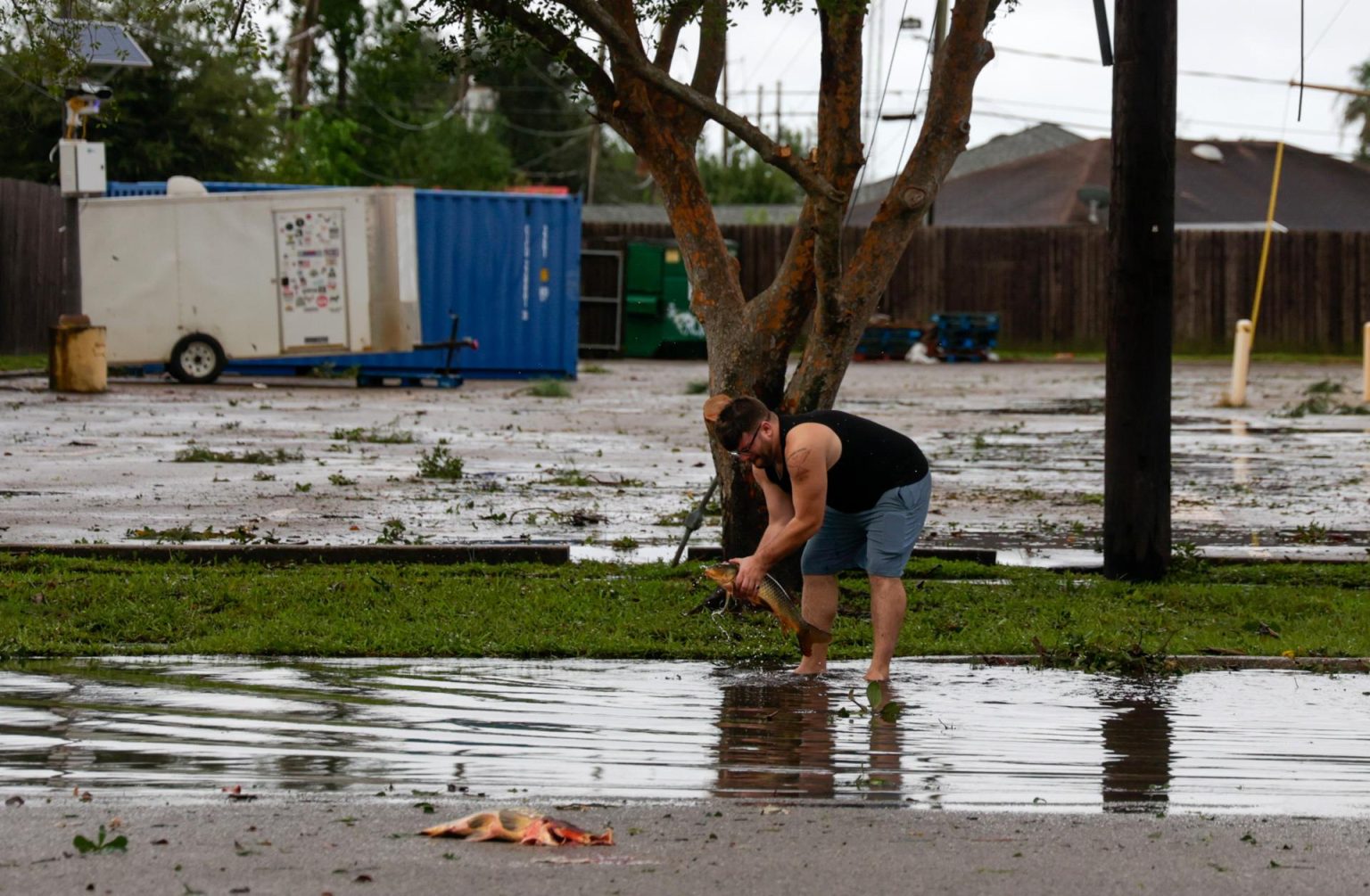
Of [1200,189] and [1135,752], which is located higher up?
[1200,189]

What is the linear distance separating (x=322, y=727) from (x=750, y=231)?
34.1m

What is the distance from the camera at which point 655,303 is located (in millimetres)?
37375

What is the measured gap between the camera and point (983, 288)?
40.1m

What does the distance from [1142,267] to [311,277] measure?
1877 cm

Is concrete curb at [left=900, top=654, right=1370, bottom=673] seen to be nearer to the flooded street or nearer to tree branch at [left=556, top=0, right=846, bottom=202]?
tree branch at [left=556, top=0, right=846, bottom=202]

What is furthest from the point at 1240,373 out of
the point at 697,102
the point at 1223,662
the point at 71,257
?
the point at 697,102

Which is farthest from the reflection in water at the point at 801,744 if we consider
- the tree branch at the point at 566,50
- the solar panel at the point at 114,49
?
the solar panel at the point at 114,49

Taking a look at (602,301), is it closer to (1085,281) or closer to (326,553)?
(1085,281)

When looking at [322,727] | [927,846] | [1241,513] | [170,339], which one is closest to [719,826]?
[927,846]

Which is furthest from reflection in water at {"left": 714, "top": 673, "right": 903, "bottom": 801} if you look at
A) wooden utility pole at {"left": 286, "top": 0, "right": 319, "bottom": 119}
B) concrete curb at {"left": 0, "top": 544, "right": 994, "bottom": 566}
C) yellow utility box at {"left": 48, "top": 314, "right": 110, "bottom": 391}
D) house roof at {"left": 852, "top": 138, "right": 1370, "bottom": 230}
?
house roof at {"left": 852, "top": 138, "right": 1370, "bottom": 230}

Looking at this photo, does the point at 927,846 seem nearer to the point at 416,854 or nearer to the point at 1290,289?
the point at 416,854

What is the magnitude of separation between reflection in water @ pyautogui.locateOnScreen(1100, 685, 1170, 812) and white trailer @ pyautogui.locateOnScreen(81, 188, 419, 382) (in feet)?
68.6

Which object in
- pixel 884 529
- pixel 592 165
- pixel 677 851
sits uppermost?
pixel 592 165

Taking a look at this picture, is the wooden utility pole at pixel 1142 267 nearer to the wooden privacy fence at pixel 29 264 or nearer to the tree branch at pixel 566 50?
the tree branch at pixel 566 50
